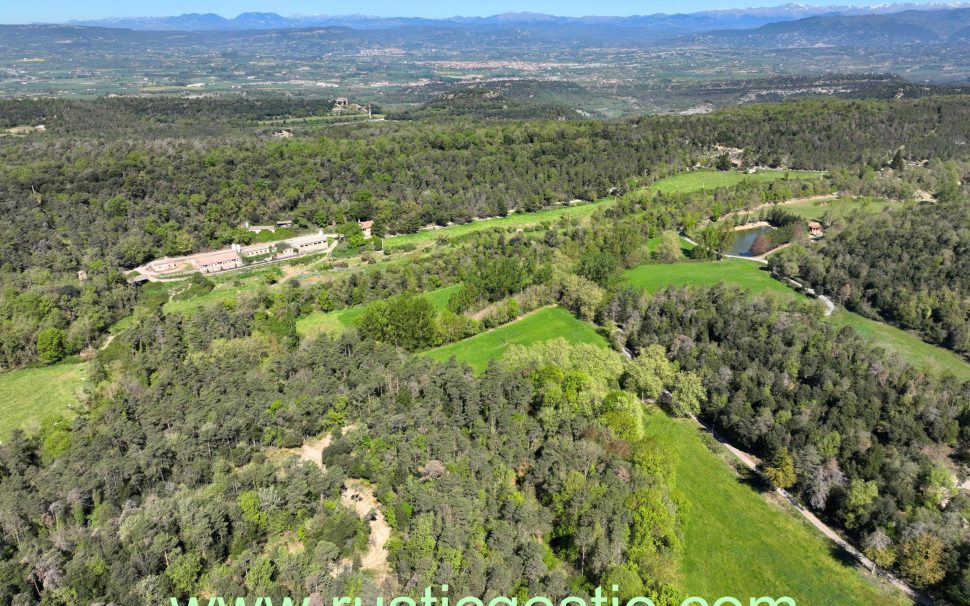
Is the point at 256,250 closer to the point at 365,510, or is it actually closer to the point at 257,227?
the point at 257,227

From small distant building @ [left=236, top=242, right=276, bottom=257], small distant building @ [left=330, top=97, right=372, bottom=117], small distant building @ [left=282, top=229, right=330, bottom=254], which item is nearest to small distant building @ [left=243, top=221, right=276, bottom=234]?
small distant building @ [left=282, top=229, right=330, bottom=254]

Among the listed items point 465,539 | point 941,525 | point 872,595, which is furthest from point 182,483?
point 941,525

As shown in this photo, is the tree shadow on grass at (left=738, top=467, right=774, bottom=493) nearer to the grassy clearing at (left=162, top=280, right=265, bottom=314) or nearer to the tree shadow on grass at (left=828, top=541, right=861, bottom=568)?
the tree shadow on grass at (left=828, top=541, right=861, bottom=568)

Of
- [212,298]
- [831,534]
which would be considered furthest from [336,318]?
[831,534]

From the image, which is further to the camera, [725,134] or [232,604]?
[725,134]

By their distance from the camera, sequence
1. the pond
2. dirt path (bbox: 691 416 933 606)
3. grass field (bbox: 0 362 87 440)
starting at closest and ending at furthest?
dirt path (bbox: 691 416 933 606)
grass field (bbox: 0 362 87 440)
the pond

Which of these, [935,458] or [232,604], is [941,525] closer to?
[935,458]
